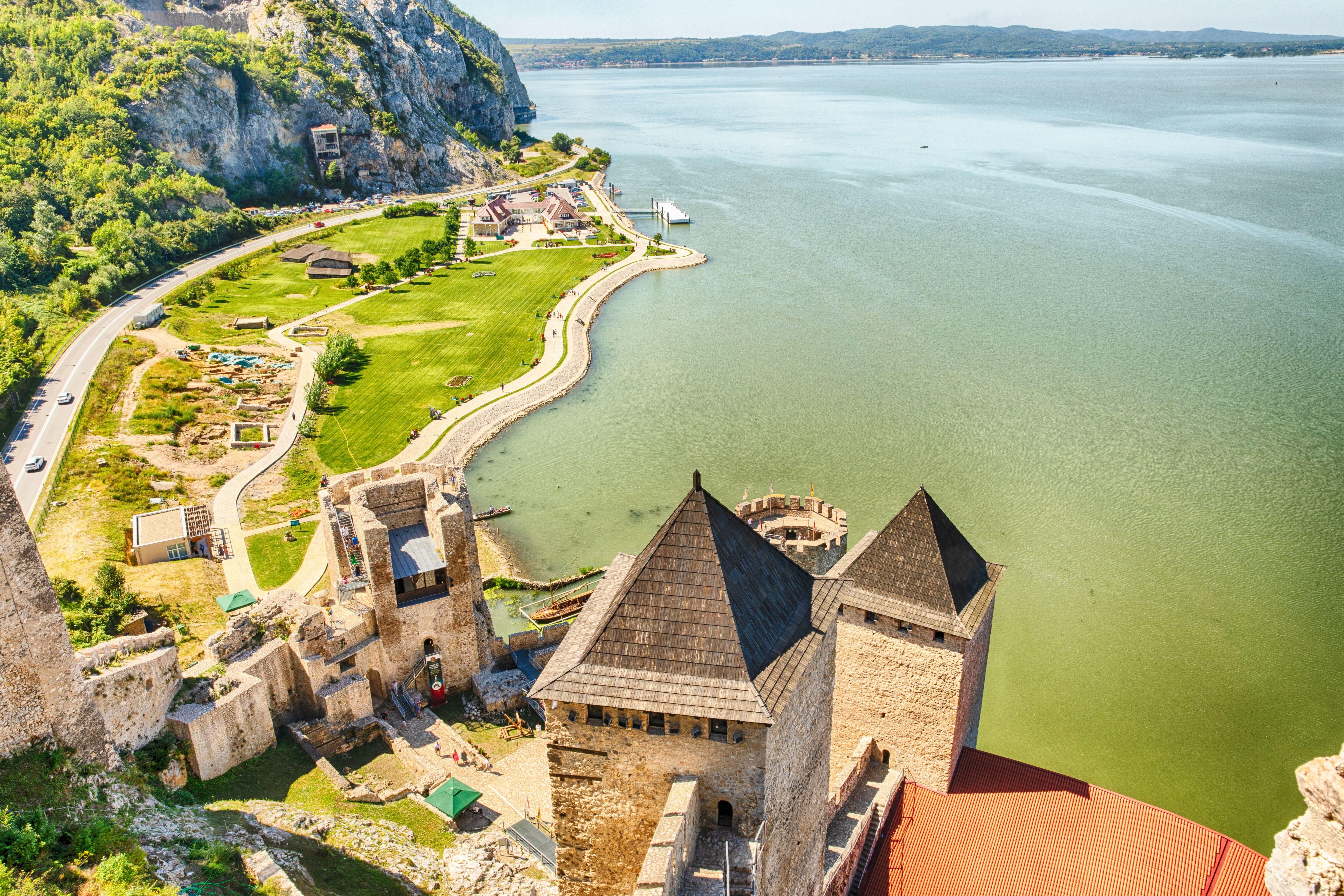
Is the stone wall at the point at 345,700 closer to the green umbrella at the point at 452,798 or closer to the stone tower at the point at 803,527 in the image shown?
the green umbrella at the point at 452,798

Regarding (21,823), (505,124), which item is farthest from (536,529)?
(505,124)

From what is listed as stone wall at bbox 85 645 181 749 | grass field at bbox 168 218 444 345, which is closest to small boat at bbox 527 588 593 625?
stone wall at bbox 85 645 181 749

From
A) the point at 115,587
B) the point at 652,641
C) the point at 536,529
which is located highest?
the point at 652,641

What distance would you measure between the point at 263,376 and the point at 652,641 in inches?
2195

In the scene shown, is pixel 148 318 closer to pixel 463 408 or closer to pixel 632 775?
pixel 463 408

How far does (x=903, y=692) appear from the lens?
20156mm

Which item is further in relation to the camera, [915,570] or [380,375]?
[380,375]

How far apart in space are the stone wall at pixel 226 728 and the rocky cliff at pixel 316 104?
10005cm

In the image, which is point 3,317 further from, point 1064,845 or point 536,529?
point 1064,845

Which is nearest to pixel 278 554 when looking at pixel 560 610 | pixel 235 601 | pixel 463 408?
pixel 235 601

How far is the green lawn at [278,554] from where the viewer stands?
3562 centimetres

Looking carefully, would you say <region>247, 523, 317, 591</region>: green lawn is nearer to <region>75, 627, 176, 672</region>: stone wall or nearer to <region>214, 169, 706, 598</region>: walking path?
<region>214, 169, 706, 598</region>: walking path

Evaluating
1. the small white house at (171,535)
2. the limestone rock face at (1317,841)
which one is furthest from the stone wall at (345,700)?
the limestone rock face at (1317,841)

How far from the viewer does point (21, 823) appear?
14.7 m
